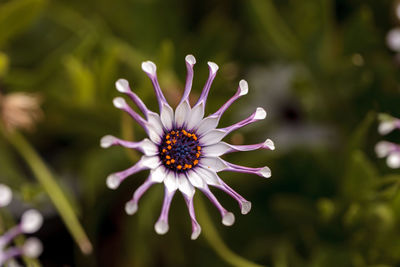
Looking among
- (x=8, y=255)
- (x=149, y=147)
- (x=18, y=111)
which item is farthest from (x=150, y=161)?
(x=18, y=111)

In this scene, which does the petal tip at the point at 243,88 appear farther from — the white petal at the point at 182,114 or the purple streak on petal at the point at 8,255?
the purple streak on petal at the point at 8,255

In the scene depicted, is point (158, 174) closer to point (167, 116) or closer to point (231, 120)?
point (167, 116)

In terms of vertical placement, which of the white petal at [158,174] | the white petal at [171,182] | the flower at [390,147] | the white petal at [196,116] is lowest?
the flower at [390,147]

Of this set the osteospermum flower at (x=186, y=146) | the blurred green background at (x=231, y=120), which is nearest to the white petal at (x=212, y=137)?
the osteospermum flower at (x=186, y=146)

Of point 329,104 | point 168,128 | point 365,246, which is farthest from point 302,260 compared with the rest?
point 168,128

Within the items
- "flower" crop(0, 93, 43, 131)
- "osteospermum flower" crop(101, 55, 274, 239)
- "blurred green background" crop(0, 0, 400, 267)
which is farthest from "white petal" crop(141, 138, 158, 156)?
"flower" crop(0, 93, 43, 131)

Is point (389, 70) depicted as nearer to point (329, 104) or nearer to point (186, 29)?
point (329, 104)

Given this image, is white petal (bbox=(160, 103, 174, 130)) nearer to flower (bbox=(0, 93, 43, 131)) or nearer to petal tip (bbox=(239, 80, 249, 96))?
petal tip (bbox=(239, 80, 249, 96))
